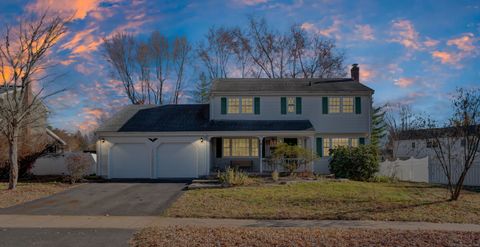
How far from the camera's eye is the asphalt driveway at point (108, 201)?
12078 millimetres

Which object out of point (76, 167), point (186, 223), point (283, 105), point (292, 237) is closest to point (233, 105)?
point (283, 105)

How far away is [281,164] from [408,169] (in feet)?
24.1

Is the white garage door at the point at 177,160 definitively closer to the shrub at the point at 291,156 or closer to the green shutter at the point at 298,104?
the shrub at the point at 291,156

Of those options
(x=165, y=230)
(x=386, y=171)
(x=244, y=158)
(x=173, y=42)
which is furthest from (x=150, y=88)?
(x=165, y=230)

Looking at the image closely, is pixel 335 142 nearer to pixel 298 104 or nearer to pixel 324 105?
pixel 324 105

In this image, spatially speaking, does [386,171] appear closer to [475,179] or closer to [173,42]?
[475,179]

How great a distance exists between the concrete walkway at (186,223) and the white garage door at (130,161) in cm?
1125

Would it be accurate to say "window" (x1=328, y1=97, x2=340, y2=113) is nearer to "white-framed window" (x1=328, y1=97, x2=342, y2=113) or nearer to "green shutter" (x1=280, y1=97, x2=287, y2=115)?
"white-framed window" (x1=328, y1=97, x2=342, y2=113)

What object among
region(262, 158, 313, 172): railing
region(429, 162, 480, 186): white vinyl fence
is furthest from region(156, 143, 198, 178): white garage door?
region(429, 162, 480, 186): white vinyl fence

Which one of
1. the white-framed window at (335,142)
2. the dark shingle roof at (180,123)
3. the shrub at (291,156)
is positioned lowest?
the shrub at (291,156)

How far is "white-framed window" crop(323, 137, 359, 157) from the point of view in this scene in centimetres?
2377

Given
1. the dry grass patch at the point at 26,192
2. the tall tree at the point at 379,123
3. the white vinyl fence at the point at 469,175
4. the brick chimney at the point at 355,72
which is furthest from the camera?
the tall tree at the point at 379,123

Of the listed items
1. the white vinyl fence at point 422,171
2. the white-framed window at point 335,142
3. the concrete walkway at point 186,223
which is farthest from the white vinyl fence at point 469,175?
the concrete walkway at point 186,223

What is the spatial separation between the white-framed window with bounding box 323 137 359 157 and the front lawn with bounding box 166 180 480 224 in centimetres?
703
